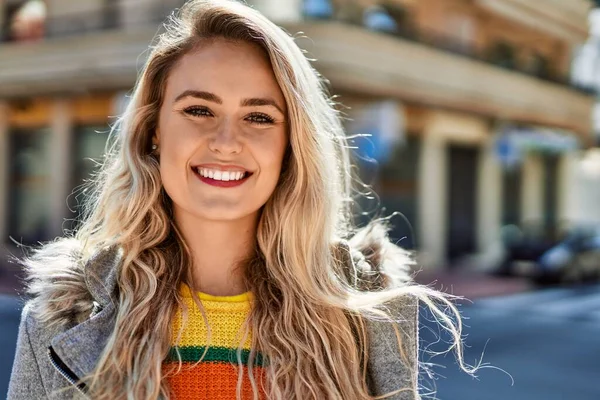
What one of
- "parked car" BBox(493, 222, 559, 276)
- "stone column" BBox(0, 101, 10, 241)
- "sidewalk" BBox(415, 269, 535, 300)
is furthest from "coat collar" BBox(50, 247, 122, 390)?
"stone column" BBox(0, 101, 10, 241)

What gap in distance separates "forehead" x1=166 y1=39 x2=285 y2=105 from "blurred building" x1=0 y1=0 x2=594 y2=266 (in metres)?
12.0

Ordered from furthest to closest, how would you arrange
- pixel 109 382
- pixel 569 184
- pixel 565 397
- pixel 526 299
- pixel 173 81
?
pixel 569 184, pixel 526 299, pixel 565 397, pixel 173 81, pixel 109 382

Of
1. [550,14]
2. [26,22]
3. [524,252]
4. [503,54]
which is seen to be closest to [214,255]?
[524,252]

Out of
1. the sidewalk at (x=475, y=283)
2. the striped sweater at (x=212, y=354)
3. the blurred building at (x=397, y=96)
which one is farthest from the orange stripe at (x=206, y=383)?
the sidewalk at (x=475, y=283)

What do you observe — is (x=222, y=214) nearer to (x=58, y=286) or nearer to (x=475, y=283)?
(x=58, y=286)

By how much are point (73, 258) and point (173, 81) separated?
1.83ft

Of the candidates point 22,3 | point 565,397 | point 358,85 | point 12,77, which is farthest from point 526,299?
point 22,3

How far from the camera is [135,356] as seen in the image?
1864mm

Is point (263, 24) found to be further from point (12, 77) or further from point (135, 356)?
point (12, 77)

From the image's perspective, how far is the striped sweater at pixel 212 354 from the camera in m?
1.90

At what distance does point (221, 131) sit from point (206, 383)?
0.65m

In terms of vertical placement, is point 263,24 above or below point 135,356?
above

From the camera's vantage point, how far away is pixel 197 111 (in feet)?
6.56

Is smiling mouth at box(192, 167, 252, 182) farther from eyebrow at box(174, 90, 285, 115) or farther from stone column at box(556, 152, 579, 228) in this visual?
stone column at box(556, 152, 579, 228)
